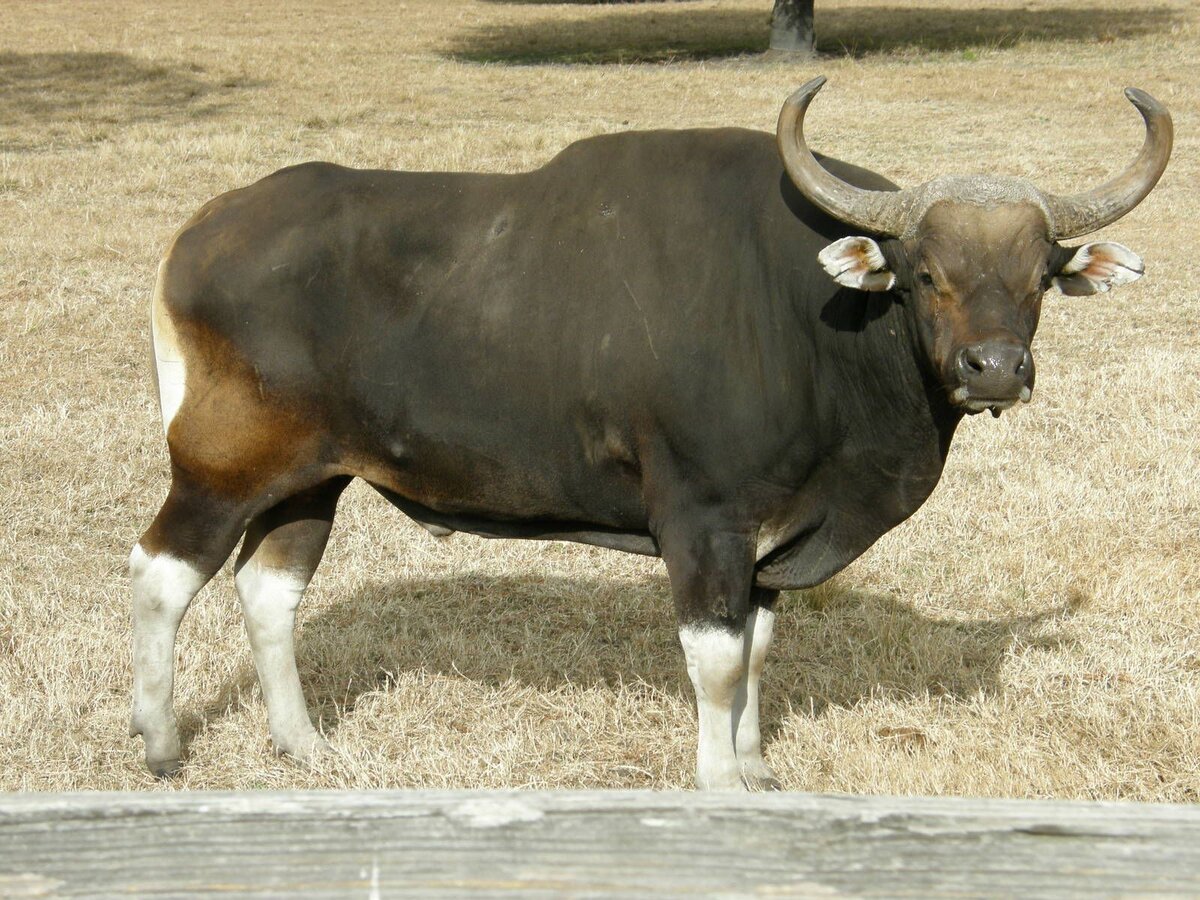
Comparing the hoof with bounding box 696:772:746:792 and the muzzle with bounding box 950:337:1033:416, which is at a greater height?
the muzzle with bounding box 950:337:1033:416

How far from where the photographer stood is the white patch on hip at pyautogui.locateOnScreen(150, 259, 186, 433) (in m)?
5.12

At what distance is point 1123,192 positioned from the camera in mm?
4684

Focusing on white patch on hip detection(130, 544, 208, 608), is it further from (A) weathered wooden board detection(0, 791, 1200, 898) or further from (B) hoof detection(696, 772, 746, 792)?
(A) weathered wooden board detection(0, 791, 1200, 898)

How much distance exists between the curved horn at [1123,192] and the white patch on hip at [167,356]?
3.17m

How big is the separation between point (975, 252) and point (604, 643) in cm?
306

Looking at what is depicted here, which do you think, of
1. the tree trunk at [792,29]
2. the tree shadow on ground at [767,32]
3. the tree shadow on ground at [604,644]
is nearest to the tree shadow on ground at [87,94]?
the tree shadow on ground at [767,32]

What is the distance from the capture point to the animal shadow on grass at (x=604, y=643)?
622 cm

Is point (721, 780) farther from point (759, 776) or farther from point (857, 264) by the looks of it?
point (857, 264)

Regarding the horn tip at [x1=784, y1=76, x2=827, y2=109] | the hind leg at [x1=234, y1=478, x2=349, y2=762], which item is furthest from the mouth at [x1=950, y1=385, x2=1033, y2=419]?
the hind leg at [x1=234, y1=478, x2=349, y2=762]

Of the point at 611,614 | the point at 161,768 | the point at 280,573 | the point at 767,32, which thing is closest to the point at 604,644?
the point at 611,614

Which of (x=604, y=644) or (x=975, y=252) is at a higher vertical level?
(x=975, y=252)

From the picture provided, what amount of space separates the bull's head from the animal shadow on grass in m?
2.22

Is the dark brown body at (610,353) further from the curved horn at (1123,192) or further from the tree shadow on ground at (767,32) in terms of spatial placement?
the tree shadow on ground at (767,32)

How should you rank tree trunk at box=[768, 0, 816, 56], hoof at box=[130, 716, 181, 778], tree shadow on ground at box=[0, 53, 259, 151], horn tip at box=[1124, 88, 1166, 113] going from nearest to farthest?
horn tip at box=[1124, 88, 1166, 113] < hoof at box=[130, 716, 181, 778] < tree shadow on ground at box=[0, 53, 259, 151] < tree trunk at box=[768, 0, 816, 56]
